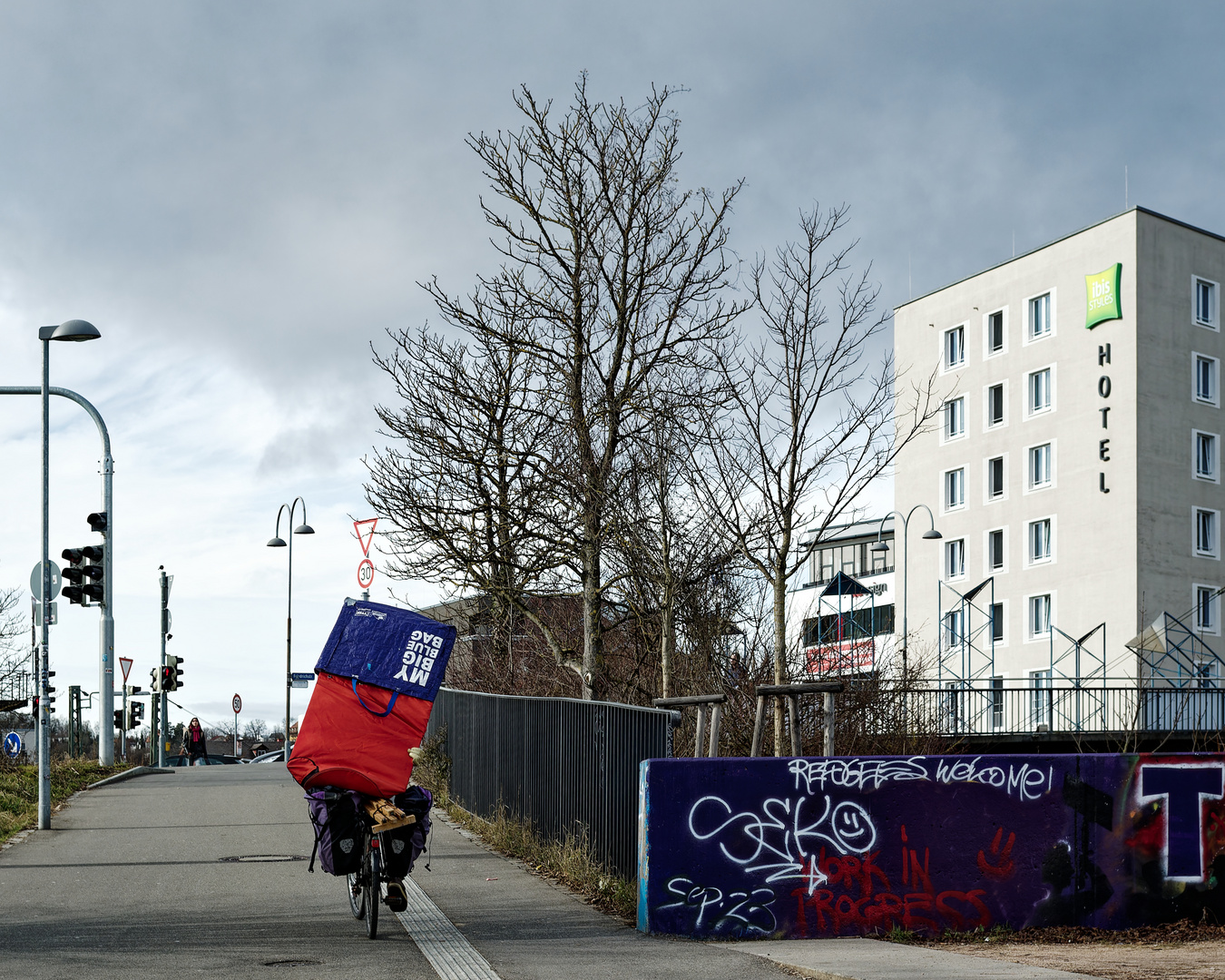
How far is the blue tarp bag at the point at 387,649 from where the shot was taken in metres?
10.7

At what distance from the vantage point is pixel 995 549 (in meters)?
60.3

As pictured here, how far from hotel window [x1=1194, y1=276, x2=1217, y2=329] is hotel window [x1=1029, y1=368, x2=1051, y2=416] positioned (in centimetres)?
615

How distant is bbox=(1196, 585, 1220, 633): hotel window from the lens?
180 ft

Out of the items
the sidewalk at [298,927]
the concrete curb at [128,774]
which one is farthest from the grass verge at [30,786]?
the sidewalk at [298,927]

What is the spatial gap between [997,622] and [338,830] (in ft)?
173

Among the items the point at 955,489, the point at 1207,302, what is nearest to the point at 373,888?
the point at 1207,302

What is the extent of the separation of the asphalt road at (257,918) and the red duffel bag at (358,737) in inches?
40.6

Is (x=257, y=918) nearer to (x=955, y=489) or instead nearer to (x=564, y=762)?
(x=564, y=762)

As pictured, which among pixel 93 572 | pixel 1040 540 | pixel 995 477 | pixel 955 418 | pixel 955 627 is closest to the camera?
pixel 93 572

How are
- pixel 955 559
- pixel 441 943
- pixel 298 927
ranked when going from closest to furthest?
pixel 441 943, pixel 298 927, pixel 955 559

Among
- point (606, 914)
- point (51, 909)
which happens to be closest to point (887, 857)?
point (606, 914)

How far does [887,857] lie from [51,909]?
20.3 feet

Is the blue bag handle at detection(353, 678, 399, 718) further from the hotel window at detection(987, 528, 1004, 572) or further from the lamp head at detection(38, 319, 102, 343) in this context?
the hotel window at detection(987, 528, 1004, 572)

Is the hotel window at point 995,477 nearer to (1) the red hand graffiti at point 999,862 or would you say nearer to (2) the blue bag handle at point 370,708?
(1) the red hand graffiti at point 999,862
